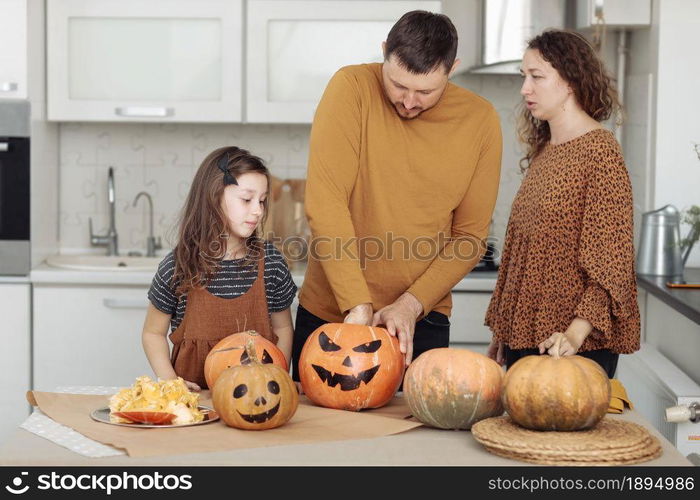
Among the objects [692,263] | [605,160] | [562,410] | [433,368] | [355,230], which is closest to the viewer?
[562,410]

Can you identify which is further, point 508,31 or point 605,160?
point 508,31

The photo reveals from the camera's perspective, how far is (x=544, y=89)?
6.75 ft

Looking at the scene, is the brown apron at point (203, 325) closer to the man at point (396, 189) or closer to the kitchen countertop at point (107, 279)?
the man at point (396, 189)

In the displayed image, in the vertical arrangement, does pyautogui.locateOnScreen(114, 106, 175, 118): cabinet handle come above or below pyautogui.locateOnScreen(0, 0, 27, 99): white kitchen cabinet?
below

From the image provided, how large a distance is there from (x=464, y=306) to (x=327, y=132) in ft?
4.67

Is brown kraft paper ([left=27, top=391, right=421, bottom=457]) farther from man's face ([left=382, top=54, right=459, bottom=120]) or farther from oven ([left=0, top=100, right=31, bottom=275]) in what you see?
oven ([left=0, top=100, right=31, bottom=275])

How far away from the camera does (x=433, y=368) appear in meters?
1.52

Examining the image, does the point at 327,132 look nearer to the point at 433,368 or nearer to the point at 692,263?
the point at 433,368

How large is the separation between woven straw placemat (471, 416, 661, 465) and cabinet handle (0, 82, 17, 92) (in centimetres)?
236

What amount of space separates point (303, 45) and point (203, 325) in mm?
1685

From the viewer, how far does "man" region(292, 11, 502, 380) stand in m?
2.00

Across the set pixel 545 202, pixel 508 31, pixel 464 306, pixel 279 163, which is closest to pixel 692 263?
pixel 464 306

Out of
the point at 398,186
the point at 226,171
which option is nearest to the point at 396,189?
the point at 398,186

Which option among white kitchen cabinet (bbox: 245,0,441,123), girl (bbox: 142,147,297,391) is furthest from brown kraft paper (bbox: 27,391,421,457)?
white kitchen cabinet (bbox: 245,0,441,123)
